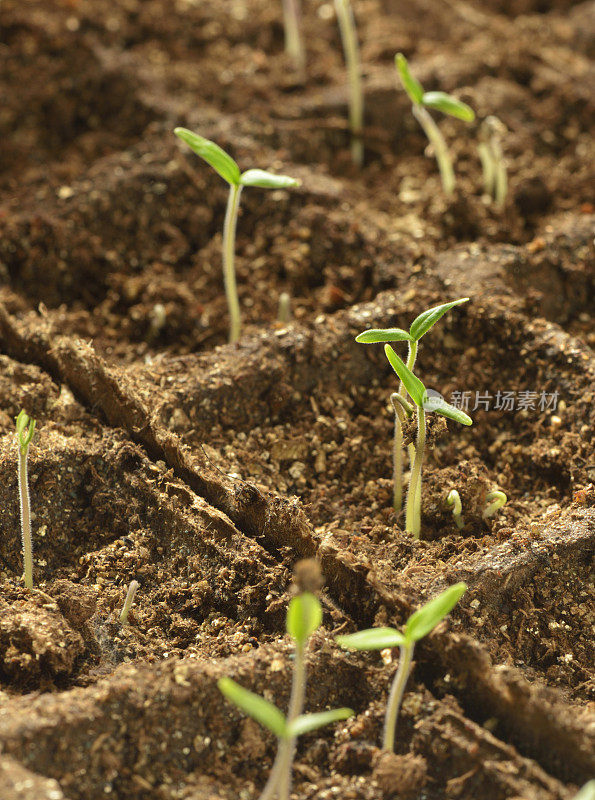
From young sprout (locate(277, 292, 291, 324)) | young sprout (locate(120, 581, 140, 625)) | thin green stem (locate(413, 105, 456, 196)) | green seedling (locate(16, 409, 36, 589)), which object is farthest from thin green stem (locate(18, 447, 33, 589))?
thin green stem (locate(413, 105, 456, 196))

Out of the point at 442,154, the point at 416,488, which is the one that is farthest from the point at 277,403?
the point at 442,154

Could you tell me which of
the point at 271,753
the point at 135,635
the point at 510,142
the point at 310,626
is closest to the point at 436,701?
the point at 271,753

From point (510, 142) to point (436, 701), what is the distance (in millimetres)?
1720

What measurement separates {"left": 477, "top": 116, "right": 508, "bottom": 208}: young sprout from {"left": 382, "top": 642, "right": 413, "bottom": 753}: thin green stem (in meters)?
1.40

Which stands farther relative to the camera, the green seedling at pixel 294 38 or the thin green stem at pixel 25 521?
the green seedling at pixel 294 38

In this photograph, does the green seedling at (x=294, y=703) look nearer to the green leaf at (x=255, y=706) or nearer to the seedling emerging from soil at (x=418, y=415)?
the green leaf at (x=255, y=706)

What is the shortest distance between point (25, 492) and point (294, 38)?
188cm

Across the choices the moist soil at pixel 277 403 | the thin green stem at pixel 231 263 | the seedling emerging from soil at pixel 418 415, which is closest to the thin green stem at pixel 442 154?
the moist soil at pixel 277 403

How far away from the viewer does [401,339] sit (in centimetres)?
148

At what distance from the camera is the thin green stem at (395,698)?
125 cm

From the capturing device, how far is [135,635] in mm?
1489

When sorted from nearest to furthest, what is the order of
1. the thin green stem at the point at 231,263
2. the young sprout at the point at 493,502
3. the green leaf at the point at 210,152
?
the young sprout at the point at 493,502, the green leaf at the point at 210,152, the thin green stem at the point at 231,263

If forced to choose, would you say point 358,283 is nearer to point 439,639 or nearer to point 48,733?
point 439,639

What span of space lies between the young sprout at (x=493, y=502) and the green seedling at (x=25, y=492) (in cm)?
81
